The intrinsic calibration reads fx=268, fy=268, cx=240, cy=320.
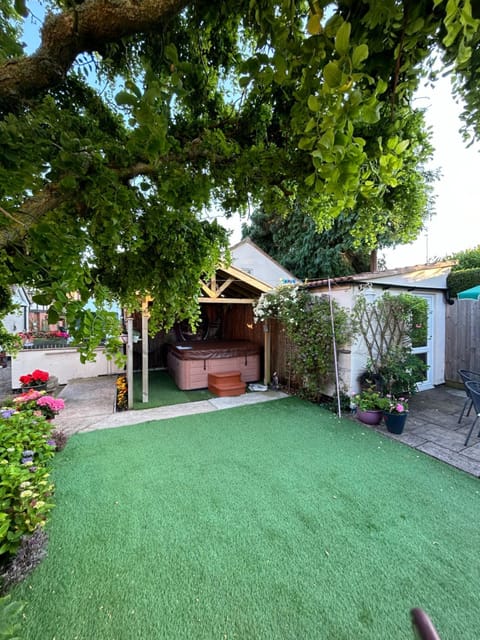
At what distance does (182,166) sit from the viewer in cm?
171

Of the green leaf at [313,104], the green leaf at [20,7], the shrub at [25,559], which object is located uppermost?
the green leaf at [20,7]

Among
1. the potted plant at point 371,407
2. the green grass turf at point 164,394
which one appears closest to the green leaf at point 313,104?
the potted plant at point 371,407

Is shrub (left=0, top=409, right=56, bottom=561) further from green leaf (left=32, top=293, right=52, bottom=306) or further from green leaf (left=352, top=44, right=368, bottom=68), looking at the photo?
green leaf (left=352, top=44, right=368, bottom=68)

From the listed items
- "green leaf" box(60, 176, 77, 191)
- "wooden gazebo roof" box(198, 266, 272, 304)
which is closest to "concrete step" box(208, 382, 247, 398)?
"wooden gazebo roof" box(198, 266, 272, 304)

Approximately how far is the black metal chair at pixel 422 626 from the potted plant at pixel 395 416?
13.7 feet

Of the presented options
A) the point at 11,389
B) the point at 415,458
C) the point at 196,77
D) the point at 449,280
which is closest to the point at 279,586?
the point at 415,458

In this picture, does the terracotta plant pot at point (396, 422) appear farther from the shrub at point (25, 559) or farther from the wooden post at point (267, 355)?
the shrub at point (25, 559)

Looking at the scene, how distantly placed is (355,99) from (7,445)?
12.1ft

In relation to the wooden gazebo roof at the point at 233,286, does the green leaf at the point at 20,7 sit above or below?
above

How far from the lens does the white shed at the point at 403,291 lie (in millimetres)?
5262

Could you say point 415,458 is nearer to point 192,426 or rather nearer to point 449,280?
point 192,426

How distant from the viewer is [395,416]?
4176 mm

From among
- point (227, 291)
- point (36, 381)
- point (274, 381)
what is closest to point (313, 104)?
point (274, 381)

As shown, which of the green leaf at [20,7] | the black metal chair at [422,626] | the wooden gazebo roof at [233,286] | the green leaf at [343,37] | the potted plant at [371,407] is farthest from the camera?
the wooden gazebo roof at [233,286]
